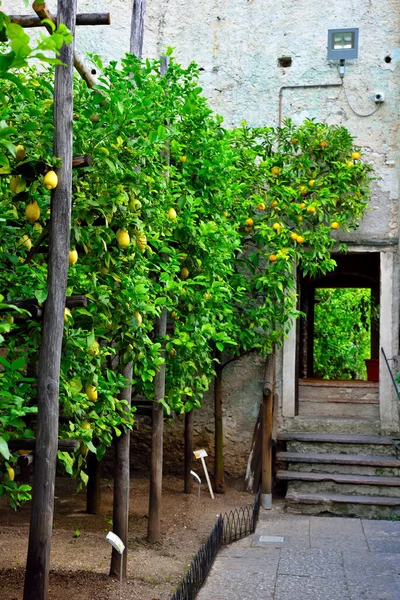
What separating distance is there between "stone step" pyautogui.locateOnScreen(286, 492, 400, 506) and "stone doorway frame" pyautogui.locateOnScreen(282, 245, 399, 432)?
1.24 m

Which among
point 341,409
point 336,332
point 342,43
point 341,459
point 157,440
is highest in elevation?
point 342,43

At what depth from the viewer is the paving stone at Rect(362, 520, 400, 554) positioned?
6.56 meters

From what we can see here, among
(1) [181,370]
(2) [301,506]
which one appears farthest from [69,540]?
(2) [301,506]

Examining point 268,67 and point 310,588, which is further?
point 268,67

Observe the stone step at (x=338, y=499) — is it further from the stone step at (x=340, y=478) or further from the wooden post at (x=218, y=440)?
the wooden post at (x=218, y=440)

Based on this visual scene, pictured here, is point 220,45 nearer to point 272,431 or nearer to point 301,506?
point 272,431

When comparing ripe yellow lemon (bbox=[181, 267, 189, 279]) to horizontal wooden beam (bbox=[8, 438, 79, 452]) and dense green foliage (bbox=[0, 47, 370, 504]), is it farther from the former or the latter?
horizontal wooden beam (bbox=[8, 438, 79, 452])

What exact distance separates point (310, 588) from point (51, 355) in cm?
284

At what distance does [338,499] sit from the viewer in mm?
7820

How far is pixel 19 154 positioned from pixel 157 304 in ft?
6.84

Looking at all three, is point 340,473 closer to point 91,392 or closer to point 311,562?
point 311,562

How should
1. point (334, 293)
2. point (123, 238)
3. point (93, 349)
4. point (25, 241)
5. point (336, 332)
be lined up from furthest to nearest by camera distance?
point (334, 293), point (336, 332), point (123, 238), point (93, 349), point (25, 241)

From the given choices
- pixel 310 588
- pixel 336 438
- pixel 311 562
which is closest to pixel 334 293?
pixel 336 438

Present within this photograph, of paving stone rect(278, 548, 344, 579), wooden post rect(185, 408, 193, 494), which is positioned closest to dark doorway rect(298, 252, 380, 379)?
wooden post rect(185, 408, 193, 494)
